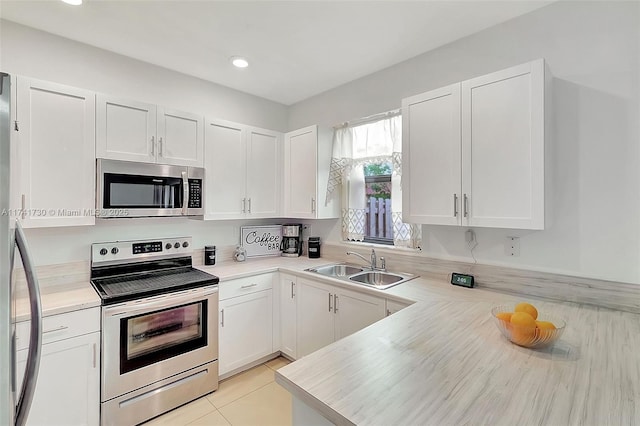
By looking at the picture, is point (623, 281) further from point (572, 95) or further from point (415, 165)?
point (415, 165)

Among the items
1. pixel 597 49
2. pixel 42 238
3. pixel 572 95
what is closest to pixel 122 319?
pixel 42 238

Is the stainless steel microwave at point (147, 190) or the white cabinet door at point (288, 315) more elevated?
the stainless steel microwave at point (147, 190)

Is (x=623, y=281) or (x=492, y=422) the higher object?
(x=623, y=281)

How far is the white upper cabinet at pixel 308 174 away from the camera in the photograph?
2908mm

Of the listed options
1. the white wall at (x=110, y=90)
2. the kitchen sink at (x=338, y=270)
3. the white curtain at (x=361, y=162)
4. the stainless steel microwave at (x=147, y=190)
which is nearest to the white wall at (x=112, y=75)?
the white wall at (x=110, y=90)

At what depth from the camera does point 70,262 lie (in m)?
2.16

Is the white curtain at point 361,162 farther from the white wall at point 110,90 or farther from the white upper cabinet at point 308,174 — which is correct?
the white wall at point 110,90

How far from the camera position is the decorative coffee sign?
314 centimetres

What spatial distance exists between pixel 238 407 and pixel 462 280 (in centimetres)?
184

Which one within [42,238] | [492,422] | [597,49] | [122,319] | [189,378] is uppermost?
[597,49]

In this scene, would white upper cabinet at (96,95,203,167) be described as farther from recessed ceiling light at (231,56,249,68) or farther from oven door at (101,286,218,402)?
oven door at (101,286,218,402)

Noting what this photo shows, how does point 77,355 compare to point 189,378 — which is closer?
point 77,355

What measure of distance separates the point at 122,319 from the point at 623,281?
291 cm

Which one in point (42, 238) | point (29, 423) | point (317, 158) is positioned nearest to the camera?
point (29, 423)
